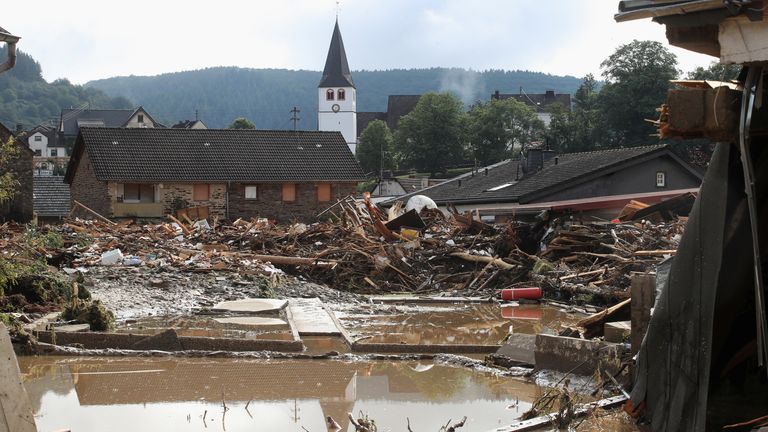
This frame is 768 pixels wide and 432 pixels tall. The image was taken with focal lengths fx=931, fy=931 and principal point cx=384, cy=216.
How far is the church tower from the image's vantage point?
130750mm

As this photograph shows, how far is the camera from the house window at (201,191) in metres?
52.4

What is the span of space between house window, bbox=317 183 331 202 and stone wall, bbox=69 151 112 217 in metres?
11.8

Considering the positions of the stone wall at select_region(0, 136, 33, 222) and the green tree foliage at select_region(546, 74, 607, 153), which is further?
the green tree foliage at select_region(546, 74, 607, 153)

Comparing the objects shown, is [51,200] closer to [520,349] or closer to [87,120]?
[520,349]

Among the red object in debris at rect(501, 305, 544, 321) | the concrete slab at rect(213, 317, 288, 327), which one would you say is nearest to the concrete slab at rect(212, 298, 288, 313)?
the concrete slab at rect(213, 317, 288, 327)

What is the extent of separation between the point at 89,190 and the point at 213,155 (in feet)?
23.8

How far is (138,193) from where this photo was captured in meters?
51.8

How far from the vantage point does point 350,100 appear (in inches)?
5167

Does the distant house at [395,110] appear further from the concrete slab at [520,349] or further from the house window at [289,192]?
the concrete slab at [520,349]

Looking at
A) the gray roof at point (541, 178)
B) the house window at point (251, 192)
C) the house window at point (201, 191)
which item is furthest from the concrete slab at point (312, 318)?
the house window at point (251, 192)

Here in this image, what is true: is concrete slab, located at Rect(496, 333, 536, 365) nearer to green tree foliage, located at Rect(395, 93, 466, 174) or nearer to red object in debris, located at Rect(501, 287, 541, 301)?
red object in debris, located at Rect(501, 287, 541, 301)

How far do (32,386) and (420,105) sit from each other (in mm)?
91179

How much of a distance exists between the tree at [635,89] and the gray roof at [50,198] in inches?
1580

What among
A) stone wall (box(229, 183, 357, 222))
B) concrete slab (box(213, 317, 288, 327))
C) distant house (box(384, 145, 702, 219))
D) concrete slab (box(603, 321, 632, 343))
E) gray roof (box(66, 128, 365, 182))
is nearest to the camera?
concrete slab (box(603, 321, 632, 343))
